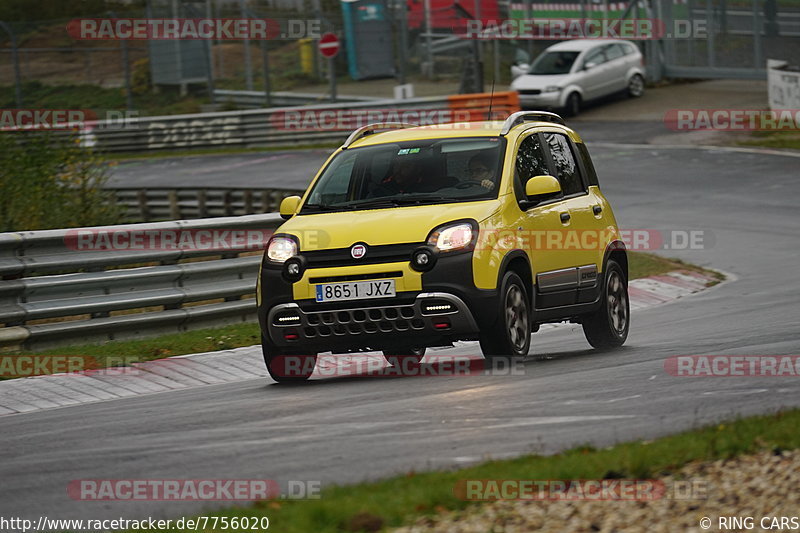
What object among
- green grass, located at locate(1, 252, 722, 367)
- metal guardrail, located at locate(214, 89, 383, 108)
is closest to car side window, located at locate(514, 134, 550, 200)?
green grass, located at locate(1, 252, 722, 367)

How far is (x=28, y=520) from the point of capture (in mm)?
6445

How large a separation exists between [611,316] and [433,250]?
278 cm

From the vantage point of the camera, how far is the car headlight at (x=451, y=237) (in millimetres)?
9859

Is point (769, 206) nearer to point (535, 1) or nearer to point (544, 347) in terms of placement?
point (544, 347)

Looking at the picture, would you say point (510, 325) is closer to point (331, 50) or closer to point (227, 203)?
point (227, 203)

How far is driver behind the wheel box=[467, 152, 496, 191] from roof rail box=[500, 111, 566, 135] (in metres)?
0.31

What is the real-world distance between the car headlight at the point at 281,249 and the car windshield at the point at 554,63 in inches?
1094

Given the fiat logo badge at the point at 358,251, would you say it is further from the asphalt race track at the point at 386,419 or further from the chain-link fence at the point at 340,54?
the chain-link fence at the point at 340,54

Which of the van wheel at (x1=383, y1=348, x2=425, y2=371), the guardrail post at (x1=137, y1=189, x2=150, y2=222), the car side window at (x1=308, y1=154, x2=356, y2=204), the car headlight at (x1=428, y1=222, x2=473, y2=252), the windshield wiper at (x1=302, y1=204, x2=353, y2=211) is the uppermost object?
the car side window at (x1=308, y1=154, x2=356, y2=204)

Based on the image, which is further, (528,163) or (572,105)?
(572,105)

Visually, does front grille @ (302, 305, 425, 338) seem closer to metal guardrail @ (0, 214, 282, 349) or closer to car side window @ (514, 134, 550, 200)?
car side window @ (514, 134, 550, 200)

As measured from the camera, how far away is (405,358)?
11.9m

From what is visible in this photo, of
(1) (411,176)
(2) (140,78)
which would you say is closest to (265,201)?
(1) (411,176)

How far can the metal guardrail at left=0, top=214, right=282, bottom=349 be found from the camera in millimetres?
12312
